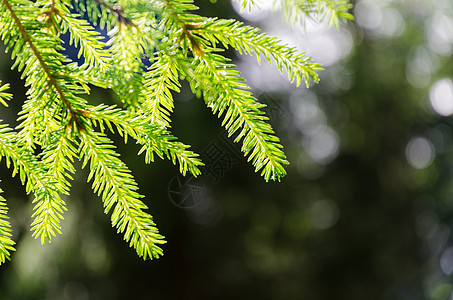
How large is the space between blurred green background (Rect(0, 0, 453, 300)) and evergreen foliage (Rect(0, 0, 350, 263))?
3373mm

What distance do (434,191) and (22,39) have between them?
198 inches

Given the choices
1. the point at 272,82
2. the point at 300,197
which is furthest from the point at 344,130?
the point at 272,82

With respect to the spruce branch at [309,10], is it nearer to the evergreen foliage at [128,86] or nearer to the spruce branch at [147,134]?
the evergreen foliage at [128,86]

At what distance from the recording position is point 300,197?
4.85 meters

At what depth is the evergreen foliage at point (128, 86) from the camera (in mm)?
374

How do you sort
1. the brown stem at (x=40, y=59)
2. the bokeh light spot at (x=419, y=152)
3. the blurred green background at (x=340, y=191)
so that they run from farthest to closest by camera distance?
the bokeh light spot at (x=419, y=152) → the blurred green background at (x=340, y=191) → the brown stem at (x=40, y=59)

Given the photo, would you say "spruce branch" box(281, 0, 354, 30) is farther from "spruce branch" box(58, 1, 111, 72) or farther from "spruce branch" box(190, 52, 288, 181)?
"spruce branch" box(58, 1, 111, 72)

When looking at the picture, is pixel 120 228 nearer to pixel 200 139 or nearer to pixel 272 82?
pixel 200 139

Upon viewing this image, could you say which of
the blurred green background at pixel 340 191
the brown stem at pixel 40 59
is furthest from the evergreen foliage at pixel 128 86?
the blurred green background at pixel 340 191

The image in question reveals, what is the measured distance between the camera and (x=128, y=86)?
387 millimetres

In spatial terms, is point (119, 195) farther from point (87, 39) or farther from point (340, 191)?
point (340, 191)

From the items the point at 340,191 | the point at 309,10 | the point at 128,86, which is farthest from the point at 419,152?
the point at 128,86

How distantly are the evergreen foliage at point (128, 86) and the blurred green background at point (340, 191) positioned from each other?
3.37 m

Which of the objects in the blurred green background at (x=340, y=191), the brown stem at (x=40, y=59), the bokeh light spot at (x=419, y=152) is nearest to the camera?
the brown stem at (x=40, y=59)
